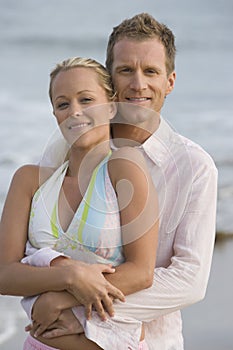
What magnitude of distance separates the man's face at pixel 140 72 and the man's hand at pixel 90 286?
61cm

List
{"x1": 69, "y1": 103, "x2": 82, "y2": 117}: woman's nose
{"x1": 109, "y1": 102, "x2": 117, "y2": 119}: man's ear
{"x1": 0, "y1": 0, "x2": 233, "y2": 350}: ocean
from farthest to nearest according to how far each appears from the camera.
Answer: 1. {"x1": 0, "y1": 0, "x2": 233, "y2": 350}: ocean
2. {"x1": 109, "y1": 102, "x2": 117, "y2": 119}: man's ear
3. {"x1": 69, "y1": 103, "x2": 82, "y2": 117}: woman's nose

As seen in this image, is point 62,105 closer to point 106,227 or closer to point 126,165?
point 126,165

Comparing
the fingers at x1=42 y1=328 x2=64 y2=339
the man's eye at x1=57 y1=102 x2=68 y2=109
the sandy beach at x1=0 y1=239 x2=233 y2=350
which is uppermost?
the man's eye at x1=57 y1=102 x2=68 y2=109

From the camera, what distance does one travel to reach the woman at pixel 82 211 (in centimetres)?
245

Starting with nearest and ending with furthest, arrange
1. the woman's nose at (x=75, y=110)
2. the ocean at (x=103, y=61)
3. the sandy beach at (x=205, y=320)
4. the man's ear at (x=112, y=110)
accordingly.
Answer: the woman's nose at (x=75, y=110)
the man's ear at (x=112, y=110)
the sandy beach at (x=205, y=320)
the ocean at (x=103, y=61)

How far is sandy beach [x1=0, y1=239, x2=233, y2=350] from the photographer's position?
427cm

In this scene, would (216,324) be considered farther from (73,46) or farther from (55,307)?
(73,46)

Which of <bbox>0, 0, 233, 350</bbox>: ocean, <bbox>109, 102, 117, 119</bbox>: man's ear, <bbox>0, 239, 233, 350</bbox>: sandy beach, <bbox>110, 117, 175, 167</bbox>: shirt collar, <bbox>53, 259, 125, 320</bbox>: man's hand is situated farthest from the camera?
<bbox>0, 0, 233, 350</bbox>: ocean

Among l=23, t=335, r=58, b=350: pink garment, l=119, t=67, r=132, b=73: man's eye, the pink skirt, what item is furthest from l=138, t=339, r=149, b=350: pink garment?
l=119, t=67, r=132, b=73: man's eye

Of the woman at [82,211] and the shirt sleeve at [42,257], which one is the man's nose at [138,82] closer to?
the woman at [82,211]

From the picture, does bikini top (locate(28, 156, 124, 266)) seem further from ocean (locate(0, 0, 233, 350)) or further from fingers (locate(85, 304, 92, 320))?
ocean (locate(0, 0, 233, 350))

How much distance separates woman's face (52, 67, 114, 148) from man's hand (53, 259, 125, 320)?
14.0 inches

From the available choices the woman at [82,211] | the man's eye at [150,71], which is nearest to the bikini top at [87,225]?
the woman at [82,211]

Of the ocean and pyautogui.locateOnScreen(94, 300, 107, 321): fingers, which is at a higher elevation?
the ocean
